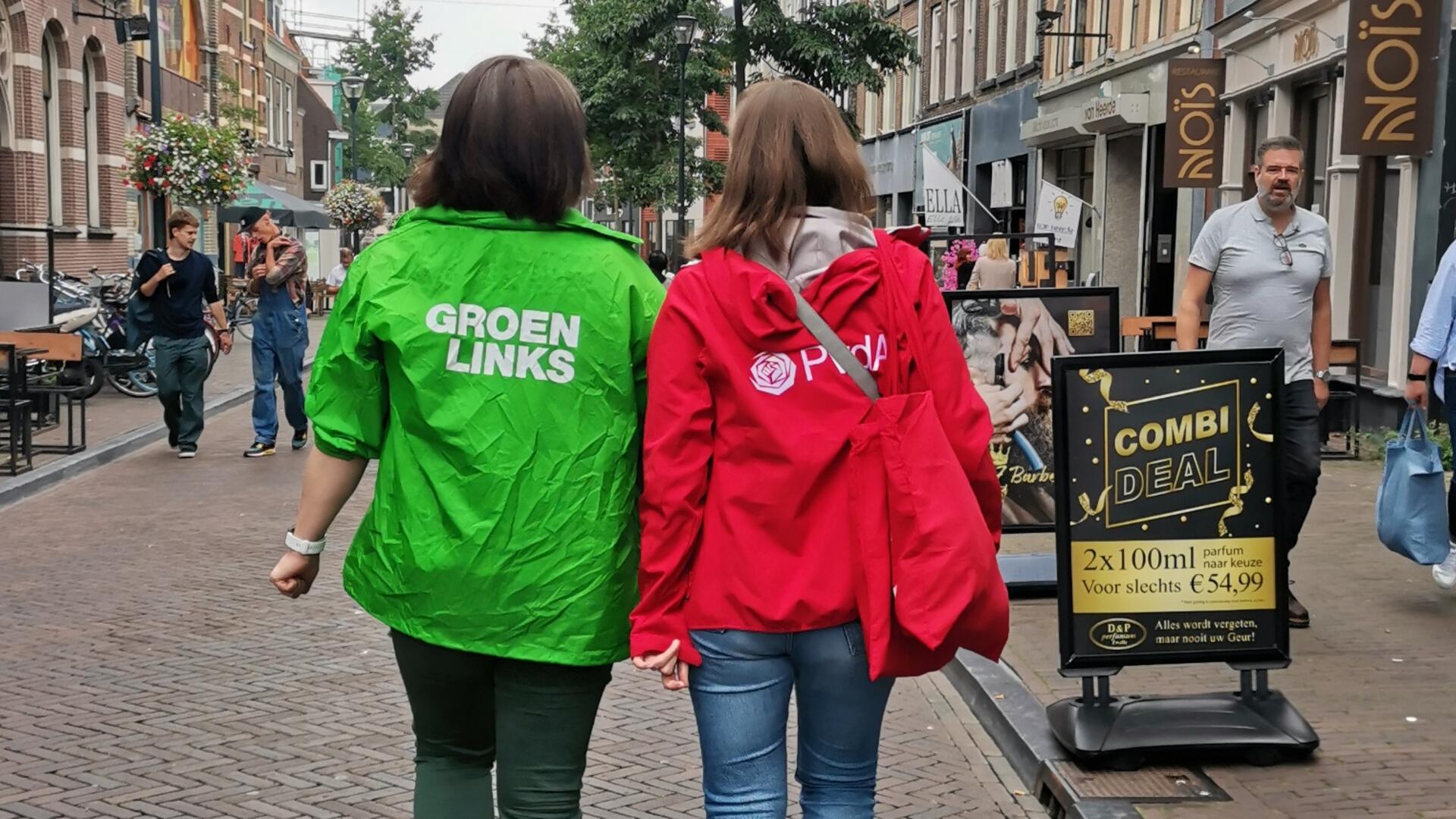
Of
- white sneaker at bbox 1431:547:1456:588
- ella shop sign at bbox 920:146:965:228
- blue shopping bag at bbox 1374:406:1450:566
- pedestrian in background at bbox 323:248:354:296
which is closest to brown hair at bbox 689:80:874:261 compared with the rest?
blue shopping bag at bbox 1374:406:1450:566

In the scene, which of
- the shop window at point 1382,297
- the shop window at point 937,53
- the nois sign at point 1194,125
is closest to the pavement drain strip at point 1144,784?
the shop window at point 1382,297

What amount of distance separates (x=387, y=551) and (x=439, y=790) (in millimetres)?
464

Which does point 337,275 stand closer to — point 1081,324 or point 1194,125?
point 1194,125

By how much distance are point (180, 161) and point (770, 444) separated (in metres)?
22.3

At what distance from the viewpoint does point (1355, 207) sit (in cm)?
1492

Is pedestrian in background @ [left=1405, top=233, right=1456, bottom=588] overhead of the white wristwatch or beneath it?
overhead

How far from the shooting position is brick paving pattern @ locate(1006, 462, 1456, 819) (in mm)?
4582

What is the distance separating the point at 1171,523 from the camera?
16.8ft

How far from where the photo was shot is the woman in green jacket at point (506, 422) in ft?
9.41

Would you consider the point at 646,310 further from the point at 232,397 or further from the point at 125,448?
the point at 232,397

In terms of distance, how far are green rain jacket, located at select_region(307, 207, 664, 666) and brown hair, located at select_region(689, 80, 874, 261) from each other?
0.62ft

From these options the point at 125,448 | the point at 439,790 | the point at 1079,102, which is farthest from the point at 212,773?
the point at 1079,102

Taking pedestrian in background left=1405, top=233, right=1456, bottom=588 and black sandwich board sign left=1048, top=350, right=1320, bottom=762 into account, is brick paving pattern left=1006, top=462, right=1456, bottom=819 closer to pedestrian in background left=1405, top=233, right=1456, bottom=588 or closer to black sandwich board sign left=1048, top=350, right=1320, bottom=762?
black sandwich board sign left=1048, top=350, right=1320, bottom=762

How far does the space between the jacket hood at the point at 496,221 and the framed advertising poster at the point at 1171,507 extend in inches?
97.1
